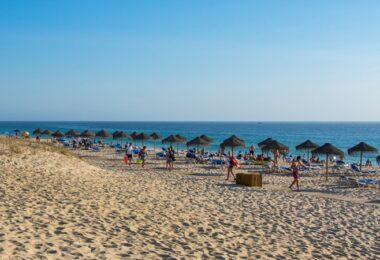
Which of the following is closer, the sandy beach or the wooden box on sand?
the sandy beach

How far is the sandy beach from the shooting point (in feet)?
19.6

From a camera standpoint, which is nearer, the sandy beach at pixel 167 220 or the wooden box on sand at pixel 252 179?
the sandy beach at pixel 167 220

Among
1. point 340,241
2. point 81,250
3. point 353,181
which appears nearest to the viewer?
point 81,250

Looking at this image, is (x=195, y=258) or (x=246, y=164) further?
(x=246, y=164)

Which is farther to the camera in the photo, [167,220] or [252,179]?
[252,179]

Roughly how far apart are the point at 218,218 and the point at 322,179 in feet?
35.4

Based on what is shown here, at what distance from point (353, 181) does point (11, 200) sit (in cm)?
1204

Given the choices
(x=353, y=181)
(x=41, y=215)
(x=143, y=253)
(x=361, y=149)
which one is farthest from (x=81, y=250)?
(x=361, y=149)

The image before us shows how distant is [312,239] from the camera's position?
23.4ft

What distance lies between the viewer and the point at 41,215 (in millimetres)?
7309

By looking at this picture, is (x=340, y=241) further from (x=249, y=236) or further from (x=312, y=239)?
(x=249, y=236)

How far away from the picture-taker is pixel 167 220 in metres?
7.87

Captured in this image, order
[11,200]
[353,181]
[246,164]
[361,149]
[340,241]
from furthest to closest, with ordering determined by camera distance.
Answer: [246,164]
[361,149]
[353,181]
[11,200]
[340,241]

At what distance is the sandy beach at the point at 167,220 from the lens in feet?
19.6
